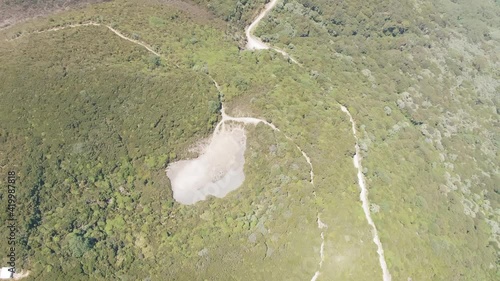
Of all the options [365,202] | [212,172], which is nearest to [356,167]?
[365,202]

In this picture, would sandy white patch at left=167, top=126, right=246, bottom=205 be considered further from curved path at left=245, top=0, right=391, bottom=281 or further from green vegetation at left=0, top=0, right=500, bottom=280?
curved path at left=245, top=0, right=391, bottom=281

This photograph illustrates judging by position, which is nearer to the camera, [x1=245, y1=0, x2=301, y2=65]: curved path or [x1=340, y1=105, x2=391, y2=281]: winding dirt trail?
[x1=340, y1=105, x2=391, y2=281]: winding dirt trail

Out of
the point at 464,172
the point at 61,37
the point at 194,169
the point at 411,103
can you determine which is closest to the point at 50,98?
the point at 61,37

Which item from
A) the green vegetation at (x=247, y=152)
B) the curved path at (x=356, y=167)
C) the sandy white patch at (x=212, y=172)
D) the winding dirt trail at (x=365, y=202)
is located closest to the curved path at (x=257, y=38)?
the curved path at (x=356, y=167)

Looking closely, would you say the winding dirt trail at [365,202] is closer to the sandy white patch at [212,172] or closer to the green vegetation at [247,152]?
the green vegetation at [247,152]

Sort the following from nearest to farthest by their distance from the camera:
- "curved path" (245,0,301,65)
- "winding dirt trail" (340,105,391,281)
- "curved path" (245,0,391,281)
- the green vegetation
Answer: the green vegetation, "curved path" (245,0,391,281), "winding dirt trail" (340,105,391,281), "curved path" (245,0,301,65)

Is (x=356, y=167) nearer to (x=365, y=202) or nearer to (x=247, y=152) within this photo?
(x=365, y=202)

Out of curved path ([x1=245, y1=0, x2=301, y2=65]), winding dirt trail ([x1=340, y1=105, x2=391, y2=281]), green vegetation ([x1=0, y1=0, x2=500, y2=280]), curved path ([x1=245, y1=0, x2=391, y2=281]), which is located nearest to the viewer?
green vegetation ([x1=0, y1=0, x2=500, y2=280])

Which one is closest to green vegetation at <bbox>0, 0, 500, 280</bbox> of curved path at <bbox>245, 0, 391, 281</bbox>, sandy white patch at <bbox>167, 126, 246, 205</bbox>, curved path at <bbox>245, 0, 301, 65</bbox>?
curved path at <bbox>245, 0, 391, 281</bbox>
